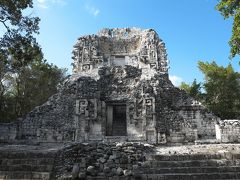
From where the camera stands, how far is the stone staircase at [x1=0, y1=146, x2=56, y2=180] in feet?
23.2

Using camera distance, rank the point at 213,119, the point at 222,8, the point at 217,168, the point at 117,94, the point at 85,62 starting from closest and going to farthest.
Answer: the point at 217,168 → the point at 222,8 → the point at 213,119 → the point at 117,94 → the point at 85,62

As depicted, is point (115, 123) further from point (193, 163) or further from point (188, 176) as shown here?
point (188, 176)

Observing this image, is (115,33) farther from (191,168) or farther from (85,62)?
(191,168)

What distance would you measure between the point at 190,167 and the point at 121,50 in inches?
506

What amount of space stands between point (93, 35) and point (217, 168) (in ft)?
44.7

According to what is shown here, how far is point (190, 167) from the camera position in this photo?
761cm

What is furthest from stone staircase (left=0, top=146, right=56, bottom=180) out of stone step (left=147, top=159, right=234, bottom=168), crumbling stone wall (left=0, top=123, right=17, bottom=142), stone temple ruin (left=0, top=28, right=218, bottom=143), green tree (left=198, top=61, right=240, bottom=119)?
green tree (left=198, top=61, right=240, bottom=119)

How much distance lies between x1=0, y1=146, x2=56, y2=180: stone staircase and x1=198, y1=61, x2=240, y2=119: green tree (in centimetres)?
1360

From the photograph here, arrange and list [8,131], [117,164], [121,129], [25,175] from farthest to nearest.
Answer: [121,129] < [8,131] < [117,164] < [25,175]

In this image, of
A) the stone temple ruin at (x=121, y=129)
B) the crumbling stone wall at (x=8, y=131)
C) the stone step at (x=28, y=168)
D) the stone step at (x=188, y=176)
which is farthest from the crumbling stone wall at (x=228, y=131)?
the crumbling stone wall at (x=8, y=131)

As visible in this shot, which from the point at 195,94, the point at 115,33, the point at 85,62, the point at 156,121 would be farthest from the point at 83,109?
the point at 195,94

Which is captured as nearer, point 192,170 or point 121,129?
point 192,170

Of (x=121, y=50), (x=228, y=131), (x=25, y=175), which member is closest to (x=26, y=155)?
(x=25, y=175)

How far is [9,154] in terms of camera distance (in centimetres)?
825
